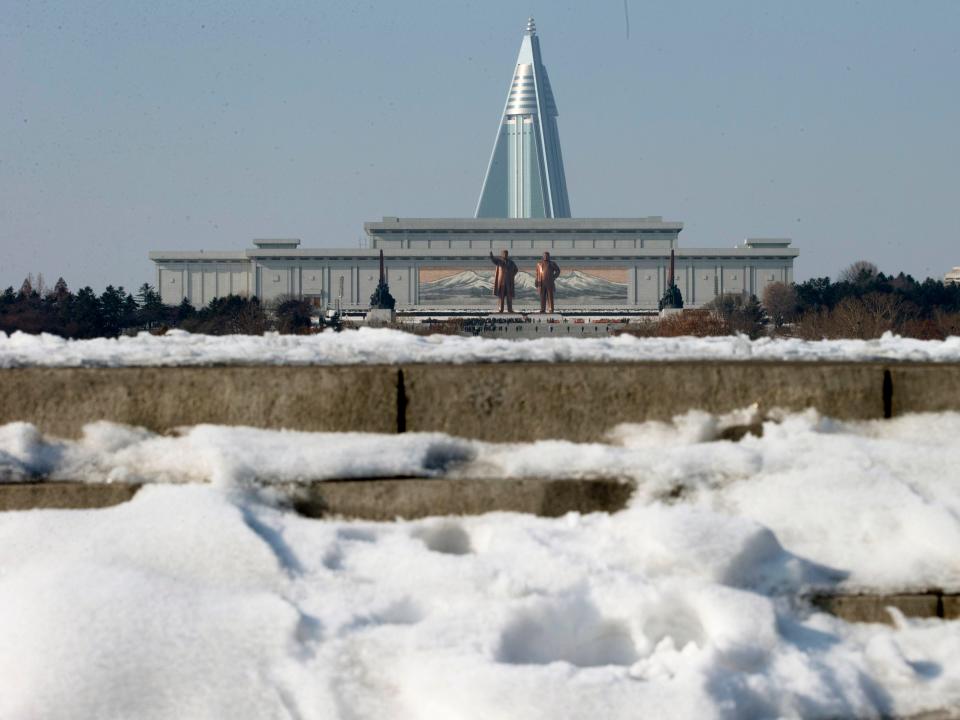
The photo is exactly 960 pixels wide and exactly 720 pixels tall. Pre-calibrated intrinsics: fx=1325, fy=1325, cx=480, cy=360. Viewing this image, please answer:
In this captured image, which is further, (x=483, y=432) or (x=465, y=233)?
(x=465, y=233)

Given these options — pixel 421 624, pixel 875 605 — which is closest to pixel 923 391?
pixel 875 605

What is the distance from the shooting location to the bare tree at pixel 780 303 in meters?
68.0

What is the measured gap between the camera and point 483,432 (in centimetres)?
382

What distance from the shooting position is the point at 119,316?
66375 millimetres

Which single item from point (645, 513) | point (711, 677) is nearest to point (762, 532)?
point (645, 513)

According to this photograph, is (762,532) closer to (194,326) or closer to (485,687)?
(485,687)

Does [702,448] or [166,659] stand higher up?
[702,448]

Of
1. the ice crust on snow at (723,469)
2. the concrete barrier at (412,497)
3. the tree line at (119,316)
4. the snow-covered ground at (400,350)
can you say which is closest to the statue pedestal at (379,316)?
the tree line at (119,316)

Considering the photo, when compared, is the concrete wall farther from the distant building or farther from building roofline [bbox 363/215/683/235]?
building roofline [bbox 363/215/683/235]

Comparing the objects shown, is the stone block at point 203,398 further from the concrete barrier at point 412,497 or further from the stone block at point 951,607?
the stone block at point 951,607

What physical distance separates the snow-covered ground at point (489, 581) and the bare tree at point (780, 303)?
2442 inches

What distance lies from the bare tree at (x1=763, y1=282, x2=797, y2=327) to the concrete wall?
2431 inches

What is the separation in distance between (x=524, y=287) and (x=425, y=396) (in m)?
81.3

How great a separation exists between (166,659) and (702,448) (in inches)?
62.1
